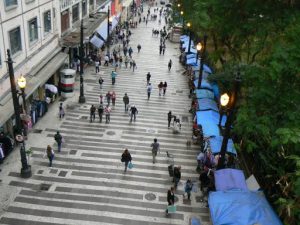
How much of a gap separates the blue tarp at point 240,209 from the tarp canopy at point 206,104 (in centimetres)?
979

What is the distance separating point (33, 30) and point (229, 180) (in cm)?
1710

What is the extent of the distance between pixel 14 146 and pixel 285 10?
16026mm

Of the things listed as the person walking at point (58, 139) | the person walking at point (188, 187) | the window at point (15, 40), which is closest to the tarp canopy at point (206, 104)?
the person walking at point (188, 187)

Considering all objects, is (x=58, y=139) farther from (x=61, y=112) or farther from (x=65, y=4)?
(x=65, y=4)

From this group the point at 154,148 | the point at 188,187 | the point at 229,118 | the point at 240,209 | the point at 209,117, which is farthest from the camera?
the point at 209,117

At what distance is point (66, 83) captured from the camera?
93.8ft

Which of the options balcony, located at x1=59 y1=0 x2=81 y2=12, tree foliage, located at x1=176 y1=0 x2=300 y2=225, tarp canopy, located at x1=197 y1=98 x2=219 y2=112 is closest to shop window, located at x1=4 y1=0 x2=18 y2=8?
balcony, located at x1=59 y1=0 x2=81 y2=12

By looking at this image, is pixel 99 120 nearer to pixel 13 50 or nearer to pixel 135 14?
pixel 13 50

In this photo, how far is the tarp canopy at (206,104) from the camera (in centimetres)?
2405

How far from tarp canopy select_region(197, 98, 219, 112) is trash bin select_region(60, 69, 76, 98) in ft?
34.6

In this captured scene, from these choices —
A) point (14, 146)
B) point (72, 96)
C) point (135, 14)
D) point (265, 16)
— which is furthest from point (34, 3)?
point (135, 14)

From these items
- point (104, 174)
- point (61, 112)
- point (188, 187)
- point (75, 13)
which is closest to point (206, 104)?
point (188, 187)

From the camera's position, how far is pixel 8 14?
2019 centimetres

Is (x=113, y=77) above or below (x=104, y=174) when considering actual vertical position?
above
